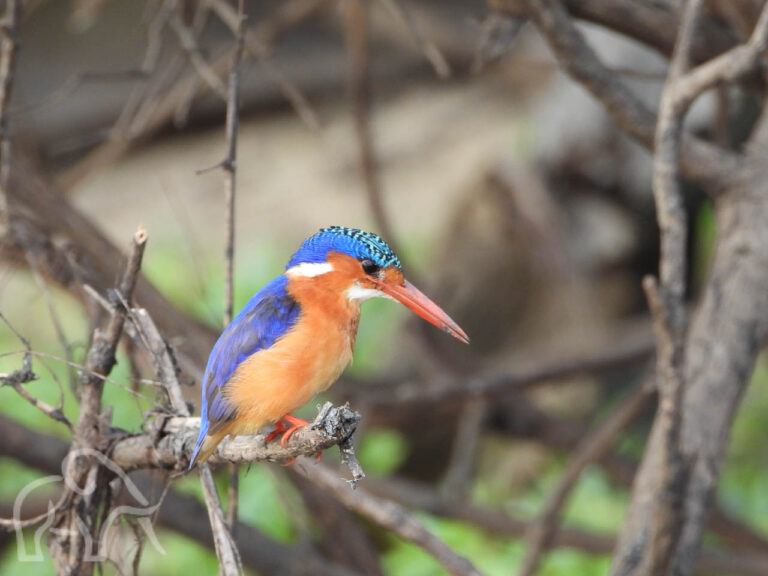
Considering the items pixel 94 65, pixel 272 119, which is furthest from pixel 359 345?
pixel 94 65

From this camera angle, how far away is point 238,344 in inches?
49.2

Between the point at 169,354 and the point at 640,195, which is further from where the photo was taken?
the point at 640,195

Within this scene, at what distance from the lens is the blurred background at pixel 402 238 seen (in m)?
2.87

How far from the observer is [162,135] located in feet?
22.4

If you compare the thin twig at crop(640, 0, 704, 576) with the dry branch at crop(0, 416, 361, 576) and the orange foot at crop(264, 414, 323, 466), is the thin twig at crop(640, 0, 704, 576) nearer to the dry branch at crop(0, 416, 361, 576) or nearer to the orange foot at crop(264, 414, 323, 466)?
the orange foot at crop(264, 414, 323, 466)

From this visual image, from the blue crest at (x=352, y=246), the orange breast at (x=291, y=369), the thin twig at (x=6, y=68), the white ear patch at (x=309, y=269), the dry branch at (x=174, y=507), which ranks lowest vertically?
the dry branch at (x=174, y=507)

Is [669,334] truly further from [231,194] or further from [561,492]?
[561,492]

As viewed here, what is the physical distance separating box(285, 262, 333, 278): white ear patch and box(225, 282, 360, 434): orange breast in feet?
0.11

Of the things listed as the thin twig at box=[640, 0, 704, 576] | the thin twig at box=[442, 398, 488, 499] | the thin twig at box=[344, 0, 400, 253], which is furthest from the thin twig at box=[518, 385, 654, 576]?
the thin twig at box=[344, 0, 400, 253]

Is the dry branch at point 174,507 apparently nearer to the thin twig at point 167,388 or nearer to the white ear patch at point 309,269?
the thin twig at point 167,388

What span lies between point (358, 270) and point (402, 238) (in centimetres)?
408

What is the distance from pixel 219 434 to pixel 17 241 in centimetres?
108

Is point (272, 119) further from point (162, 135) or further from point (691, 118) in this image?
point (691, 118)

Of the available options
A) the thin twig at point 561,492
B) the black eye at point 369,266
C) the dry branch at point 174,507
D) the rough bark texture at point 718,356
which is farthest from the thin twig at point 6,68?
the thin twig at point 561,492
